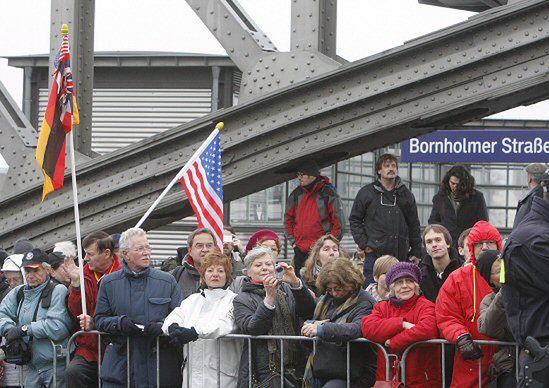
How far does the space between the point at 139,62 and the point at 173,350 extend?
19.7 metres

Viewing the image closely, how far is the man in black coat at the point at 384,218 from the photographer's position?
11.5m

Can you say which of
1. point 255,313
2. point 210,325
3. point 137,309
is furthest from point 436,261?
point 137,309

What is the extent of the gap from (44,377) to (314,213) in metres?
3.14

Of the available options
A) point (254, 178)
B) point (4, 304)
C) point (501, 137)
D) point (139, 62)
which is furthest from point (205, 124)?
point (139, 62)

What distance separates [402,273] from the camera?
8.38 meters

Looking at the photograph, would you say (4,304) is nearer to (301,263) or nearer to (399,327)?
(301,263)

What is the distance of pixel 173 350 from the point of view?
31.1 ft

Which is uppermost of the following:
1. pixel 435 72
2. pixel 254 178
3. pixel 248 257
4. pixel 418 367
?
pixel 435 72

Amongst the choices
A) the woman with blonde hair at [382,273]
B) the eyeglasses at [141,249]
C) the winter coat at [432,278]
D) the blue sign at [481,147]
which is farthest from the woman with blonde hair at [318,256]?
the blue sign at [481,147]

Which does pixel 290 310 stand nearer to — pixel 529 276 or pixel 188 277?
pixel 188 277

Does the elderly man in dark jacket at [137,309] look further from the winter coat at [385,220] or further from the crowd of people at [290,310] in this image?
the winter coat at [385,220]

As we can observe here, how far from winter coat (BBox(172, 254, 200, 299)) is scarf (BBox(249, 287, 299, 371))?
1.10m

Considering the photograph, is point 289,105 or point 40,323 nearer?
point 40,323

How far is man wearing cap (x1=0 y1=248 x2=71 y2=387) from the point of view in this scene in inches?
394
